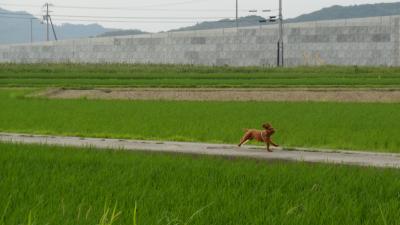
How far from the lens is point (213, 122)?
18078 mm

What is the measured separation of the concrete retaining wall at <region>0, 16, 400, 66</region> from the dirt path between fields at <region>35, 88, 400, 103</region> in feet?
76.7

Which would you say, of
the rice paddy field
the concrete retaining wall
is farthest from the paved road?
the concrete retaining wall

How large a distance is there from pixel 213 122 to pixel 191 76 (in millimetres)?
24239

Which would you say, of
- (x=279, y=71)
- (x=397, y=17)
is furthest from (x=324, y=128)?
(x=397, y=17)

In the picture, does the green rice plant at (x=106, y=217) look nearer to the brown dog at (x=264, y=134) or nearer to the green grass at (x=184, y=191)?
the green grass at (x=184, y=191)

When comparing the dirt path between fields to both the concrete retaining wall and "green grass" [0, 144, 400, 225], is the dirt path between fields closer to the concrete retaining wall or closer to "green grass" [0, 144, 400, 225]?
"green grass" [0, 144, 400, 225]

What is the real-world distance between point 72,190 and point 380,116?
14.1 meters

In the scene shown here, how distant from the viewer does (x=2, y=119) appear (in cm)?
1912

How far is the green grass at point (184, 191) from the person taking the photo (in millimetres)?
5340

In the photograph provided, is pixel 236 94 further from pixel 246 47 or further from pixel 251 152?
pixel 246 47

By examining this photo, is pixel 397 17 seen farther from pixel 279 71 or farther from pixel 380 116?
pixel 380 116

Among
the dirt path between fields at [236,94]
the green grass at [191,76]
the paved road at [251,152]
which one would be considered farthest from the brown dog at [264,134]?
the green grass at [191,76]

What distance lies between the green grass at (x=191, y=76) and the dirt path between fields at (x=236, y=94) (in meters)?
2.34

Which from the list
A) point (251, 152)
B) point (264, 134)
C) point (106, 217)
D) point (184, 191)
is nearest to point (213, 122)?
point (251, 152)
